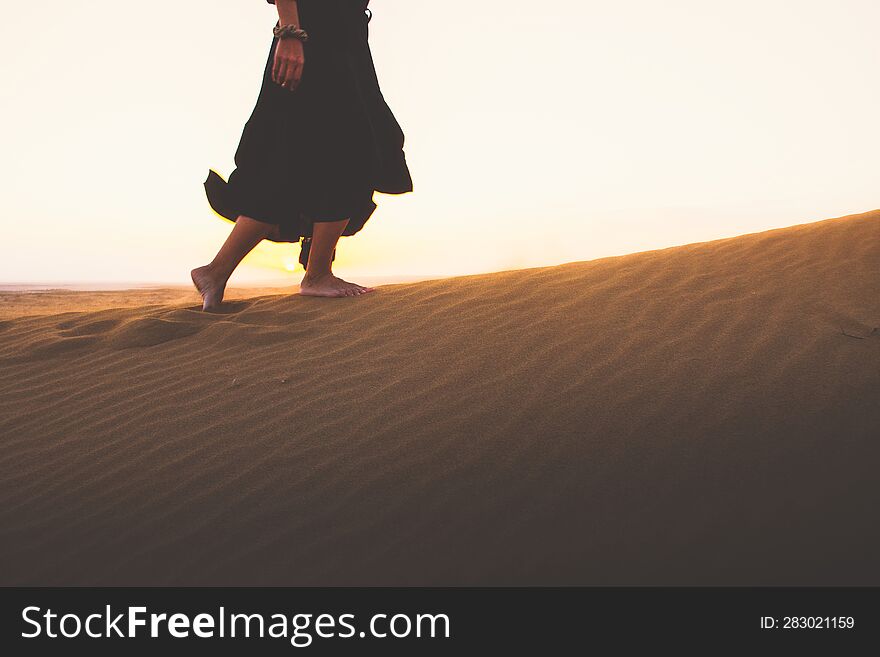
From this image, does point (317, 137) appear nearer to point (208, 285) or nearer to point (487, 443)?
point (208, 285)

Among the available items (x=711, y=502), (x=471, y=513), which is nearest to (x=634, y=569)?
(x=711, y=502)

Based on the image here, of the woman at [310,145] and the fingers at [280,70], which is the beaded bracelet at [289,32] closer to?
the woman at [310,145]

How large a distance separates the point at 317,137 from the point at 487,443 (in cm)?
246

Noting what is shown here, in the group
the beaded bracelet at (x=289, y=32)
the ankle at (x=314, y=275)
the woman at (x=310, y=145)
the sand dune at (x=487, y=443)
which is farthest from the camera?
the ankle at (x=314, y=275)

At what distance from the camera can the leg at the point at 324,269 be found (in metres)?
4.24

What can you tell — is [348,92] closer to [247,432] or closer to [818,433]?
[247,432]

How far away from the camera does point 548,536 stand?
170 cm

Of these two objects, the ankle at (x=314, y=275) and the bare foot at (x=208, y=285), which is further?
the ankle at (x=314, y=275)

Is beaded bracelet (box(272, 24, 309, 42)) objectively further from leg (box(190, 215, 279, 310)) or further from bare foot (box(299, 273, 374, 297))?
bare foot (box(299, 273, 374, 297))

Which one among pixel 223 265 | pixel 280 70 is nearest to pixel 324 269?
pixel 223 265

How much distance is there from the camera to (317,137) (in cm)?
396

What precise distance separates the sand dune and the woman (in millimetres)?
807

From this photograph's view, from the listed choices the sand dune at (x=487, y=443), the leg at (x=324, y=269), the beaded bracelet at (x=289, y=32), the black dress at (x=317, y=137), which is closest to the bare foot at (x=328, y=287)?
the leg at (x=324, y=269)

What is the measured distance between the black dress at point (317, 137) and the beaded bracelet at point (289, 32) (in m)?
0.15
